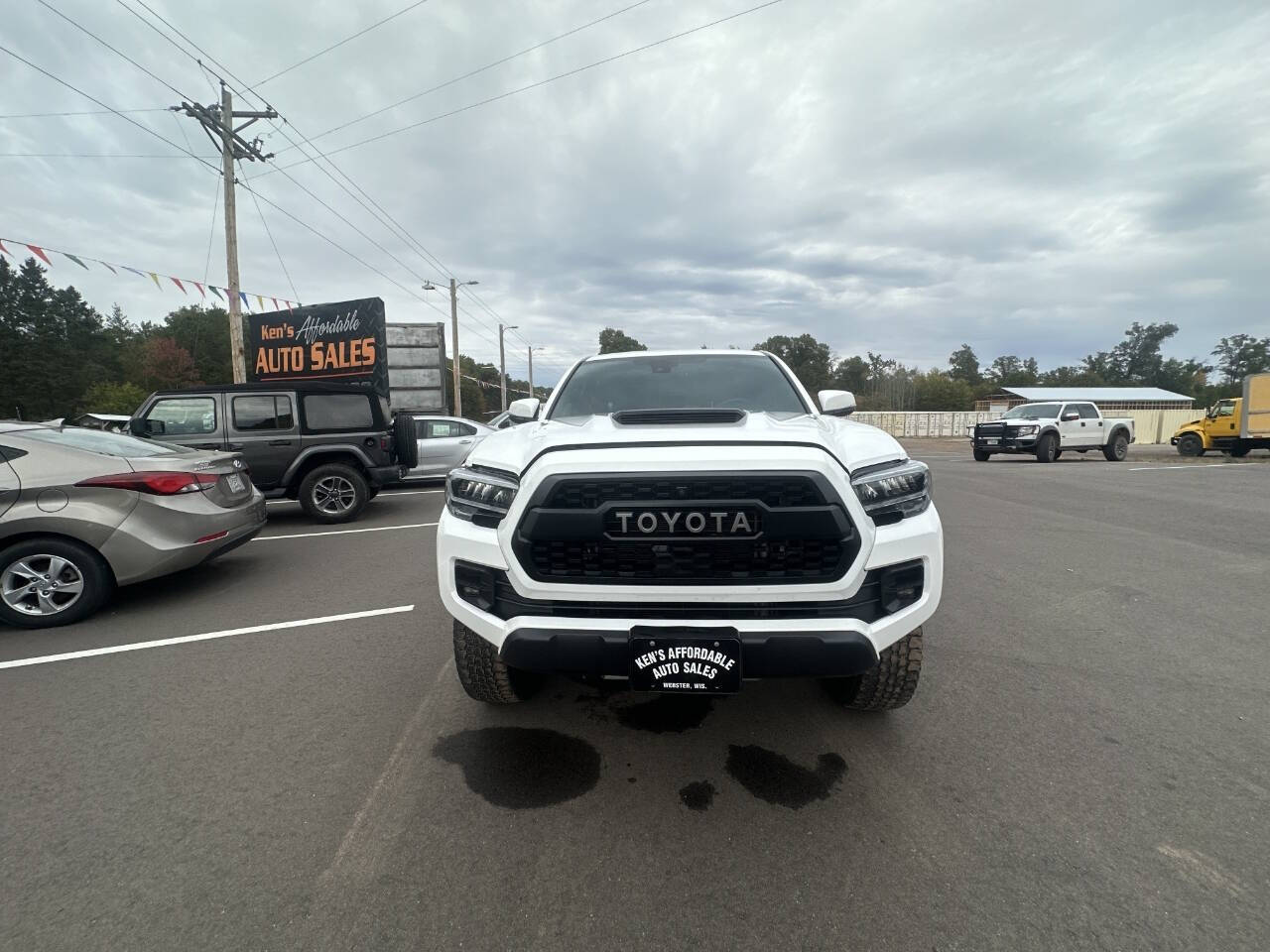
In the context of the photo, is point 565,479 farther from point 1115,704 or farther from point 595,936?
point 1115,704

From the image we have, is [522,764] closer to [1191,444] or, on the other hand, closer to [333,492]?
[333,492]

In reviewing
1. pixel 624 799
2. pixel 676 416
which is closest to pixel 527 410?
pixel 676 416

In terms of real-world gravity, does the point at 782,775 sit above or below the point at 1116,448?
below

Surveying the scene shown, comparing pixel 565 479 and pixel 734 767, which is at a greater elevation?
pixel 565 479

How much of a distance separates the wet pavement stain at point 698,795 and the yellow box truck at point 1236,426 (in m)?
24.3

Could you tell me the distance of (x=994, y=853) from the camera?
1.85 m

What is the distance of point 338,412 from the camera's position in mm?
7766

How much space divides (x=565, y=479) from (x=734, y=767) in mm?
1320

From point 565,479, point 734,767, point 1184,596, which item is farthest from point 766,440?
point 1184,596

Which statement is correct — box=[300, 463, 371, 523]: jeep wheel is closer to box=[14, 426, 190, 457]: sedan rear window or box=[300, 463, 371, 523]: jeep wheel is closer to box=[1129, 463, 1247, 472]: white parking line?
box=[14, 426, 190, 457]: sedan rear window

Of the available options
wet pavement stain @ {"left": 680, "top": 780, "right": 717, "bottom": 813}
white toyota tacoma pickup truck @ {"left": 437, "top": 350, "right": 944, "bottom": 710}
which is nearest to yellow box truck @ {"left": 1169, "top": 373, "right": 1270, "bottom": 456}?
white toyota tacoma pickup truck @ {"left": 437, "top": 350, "right": 944, "bottom": 710}

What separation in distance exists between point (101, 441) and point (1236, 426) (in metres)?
27.2

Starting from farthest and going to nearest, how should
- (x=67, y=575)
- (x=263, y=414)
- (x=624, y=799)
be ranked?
(x=263, y=414) → (x=67, y=575) → (x=624, y=799)

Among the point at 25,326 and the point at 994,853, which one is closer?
the point at 994,853
